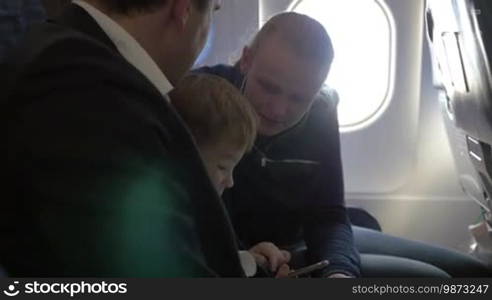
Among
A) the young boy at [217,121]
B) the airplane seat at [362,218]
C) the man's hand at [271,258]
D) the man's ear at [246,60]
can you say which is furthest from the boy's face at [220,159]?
the airplane seat at [362,218]

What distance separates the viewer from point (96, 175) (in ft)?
1.88

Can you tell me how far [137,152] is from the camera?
1.92 feet

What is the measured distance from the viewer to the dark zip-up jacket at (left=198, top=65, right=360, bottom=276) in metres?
1.22

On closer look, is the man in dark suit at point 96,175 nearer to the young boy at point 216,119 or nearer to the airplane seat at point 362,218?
the young boy at point 216,119

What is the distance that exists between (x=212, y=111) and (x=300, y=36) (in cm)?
36

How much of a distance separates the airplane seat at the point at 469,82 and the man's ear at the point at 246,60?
33cm

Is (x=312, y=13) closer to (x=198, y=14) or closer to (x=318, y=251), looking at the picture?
(x=318, y=251)

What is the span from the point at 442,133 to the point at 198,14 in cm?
100

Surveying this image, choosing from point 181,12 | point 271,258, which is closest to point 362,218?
point 271,258

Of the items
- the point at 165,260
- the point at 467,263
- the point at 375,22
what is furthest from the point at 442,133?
the point at 165,260

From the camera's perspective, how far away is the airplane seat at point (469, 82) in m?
0.94

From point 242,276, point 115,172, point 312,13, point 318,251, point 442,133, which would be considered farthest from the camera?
point 442,133

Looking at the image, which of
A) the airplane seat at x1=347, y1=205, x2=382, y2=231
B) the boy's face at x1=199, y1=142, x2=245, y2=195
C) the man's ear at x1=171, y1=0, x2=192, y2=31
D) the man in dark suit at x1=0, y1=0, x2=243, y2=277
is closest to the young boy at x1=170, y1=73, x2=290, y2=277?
the boy's face at x1=199, y1=142, x2=245, y2=195

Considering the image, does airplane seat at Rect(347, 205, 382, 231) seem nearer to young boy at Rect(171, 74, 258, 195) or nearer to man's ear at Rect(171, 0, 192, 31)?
young boy at Rect(171, 74, 258, 195)
